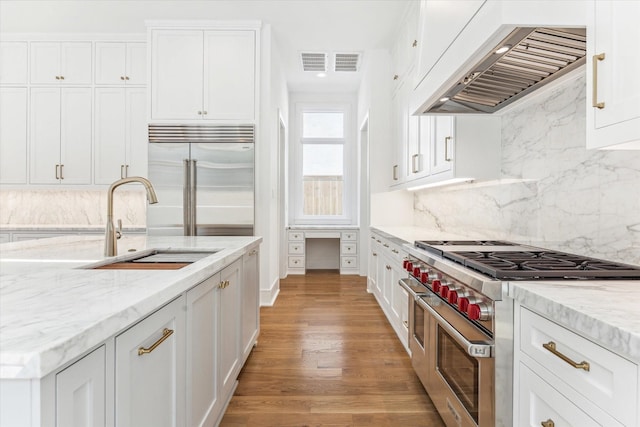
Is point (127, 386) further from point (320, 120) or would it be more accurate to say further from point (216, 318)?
point (320, 120)

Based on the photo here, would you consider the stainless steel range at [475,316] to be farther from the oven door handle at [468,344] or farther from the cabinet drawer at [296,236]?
the cabinet drawer at [296,236]

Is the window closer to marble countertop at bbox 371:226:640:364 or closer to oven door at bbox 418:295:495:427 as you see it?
oven door at bbox 418:295:495:427

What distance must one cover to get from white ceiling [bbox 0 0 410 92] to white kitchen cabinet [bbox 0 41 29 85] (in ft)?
0.68

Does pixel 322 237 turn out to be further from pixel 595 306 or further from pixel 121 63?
pixel 595 306

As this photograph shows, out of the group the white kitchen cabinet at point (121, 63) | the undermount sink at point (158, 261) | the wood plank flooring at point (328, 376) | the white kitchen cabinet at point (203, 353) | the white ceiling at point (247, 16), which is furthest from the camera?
the white kitchen cabinet at point (121, 63)

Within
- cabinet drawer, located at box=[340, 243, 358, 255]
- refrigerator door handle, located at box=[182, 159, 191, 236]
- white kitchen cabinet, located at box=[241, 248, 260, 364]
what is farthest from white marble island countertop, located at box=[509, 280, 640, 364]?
cabinet drawer, located at box=[340, 243, 358, 255]

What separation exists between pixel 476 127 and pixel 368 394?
183cm

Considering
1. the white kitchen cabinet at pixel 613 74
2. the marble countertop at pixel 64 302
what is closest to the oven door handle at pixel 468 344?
the white kitchen cabinet at pixel 613 74

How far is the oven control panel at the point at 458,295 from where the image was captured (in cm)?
141

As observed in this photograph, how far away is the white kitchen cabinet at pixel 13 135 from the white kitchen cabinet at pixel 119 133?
84 cm

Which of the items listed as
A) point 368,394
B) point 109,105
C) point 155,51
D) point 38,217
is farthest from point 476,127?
point 38,217

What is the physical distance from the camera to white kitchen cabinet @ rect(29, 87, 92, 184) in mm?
4453

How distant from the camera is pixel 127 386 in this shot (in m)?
0.99

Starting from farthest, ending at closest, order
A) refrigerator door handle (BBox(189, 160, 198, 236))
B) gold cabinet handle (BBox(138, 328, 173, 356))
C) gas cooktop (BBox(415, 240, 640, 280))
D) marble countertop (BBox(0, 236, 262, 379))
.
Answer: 1. refrigerator door handle (BBox(189, 160, 198, 236))
2. gas cooktop (BBox(415, 240, 640, 280))
3. gold cabinet handle (BBox(138, 328, 173, 356))
4. marble countertop (BBox(0, 236, 262, 379))
